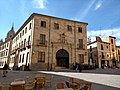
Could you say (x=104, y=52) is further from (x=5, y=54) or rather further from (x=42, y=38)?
(x=5, y=54)

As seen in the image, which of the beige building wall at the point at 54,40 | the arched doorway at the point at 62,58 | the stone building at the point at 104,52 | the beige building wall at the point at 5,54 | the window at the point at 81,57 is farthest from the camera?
the beige building wall at the point at 5,54

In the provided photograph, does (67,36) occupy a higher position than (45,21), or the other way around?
(45,21)

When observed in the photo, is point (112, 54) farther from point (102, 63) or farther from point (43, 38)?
point (43, 38)

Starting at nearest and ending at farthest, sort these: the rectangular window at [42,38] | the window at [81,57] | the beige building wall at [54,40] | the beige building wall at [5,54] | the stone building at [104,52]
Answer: the beige building wall at [54,40], the rectangular window at [42,38], the window at [81,57], the stone building at [104,52], the beige building wall at [5,54]

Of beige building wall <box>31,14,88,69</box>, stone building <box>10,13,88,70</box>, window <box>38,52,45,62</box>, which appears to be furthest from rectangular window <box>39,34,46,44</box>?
window <box>38,52,45,62</box>

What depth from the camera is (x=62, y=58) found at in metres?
26.8

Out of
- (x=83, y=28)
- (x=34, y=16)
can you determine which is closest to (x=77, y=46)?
(x=83, y=28)

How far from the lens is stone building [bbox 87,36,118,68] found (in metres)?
43.7

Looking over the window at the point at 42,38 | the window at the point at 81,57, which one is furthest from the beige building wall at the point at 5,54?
the window at the point at 81,57

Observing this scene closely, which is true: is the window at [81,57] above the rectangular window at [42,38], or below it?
below

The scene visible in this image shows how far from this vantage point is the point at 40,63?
2386cm

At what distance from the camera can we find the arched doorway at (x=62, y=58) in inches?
1034

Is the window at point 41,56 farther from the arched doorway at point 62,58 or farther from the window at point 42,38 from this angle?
the arched doorway at point 62,58

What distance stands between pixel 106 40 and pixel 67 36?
2576cm
